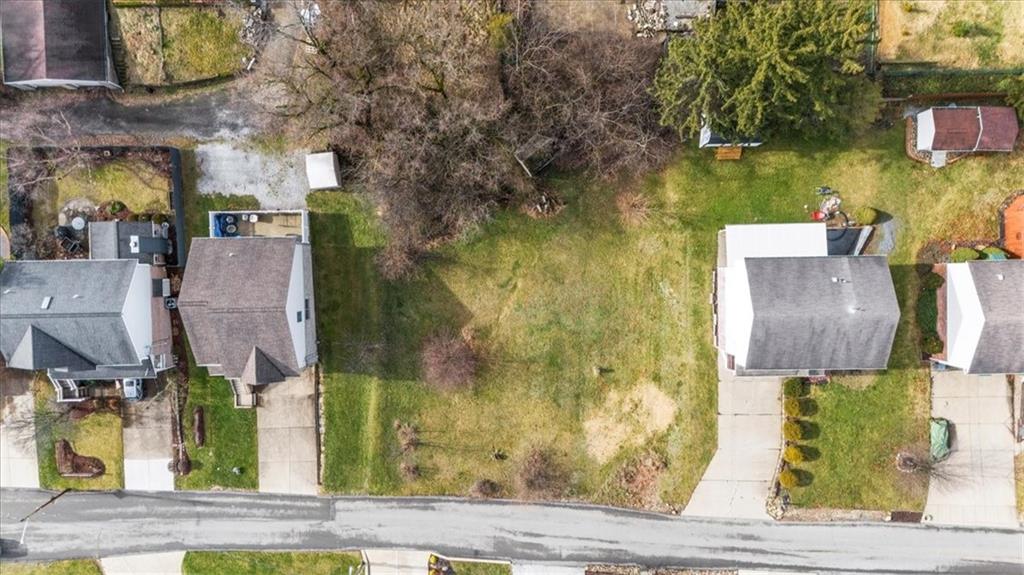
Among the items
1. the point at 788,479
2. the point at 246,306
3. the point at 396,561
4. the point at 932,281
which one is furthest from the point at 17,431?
the point at 932,281

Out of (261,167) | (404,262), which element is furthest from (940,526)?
(261,167)

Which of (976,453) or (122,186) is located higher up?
(122,186)

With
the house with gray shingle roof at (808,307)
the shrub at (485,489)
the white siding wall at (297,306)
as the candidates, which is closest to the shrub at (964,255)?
the house with gray shingle roof at (808,307)

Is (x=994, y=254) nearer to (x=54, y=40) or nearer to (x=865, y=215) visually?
(x=865, y=215)

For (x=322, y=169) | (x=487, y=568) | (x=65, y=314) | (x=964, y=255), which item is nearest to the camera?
(x=65, y=314)

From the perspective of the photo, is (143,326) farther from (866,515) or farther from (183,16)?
(866,515)

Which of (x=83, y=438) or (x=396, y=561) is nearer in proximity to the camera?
(x=396, y=561)
